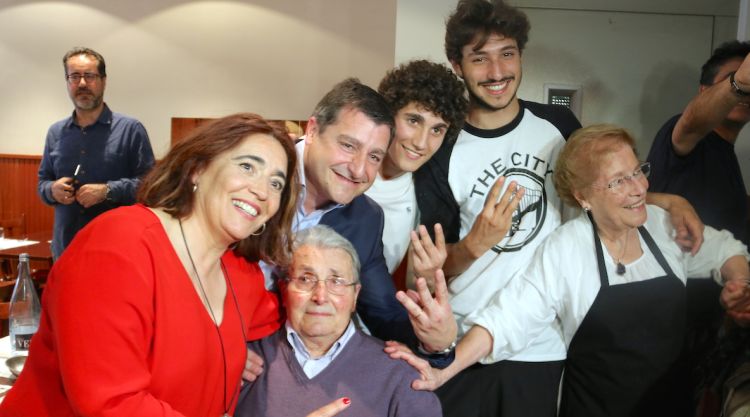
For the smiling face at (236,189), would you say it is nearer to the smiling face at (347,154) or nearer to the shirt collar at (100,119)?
the smiling face at (347,154)

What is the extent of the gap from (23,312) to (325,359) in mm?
1150

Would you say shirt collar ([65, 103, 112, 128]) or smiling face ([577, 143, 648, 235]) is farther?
shirt collar ([65, 103, 112, 128])

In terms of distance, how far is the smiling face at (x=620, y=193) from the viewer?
1.69 metres

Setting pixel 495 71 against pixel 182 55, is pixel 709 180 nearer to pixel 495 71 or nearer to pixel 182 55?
pixel 495 71

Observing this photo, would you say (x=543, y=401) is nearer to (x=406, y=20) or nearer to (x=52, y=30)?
(x=406, y=20)

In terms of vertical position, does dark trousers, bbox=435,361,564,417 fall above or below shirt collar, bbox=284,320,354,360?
below

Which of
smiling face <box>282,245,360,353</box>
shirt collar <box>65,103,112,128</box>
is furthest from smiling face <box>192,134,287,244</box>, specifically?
shirt collar <box>65,103,112,128</box>

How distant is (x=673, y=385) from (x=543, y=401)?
1.30 feet

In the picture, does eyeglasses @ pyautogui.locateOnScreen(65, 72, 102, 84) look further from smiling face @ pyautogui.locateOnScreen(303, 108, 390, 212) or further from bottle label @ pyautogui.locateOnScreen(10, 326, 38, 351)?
smiling face @ pyautogui.locateOnScreen(303, 108, 390, 212)

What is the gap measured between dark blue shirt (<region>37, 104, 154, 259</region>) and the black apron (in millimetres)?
2753

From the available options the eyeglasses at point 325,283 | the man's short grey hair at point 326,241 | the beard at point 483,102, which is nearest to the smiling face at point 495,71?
the beard at point 483,102

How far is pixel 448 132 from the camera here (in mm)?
1998

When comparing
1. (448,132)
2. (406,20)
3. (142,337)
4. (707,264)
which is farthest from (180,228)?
(406,20)

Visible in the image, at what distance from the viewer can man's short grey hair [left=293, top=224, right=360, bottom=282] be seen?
1.67 m
